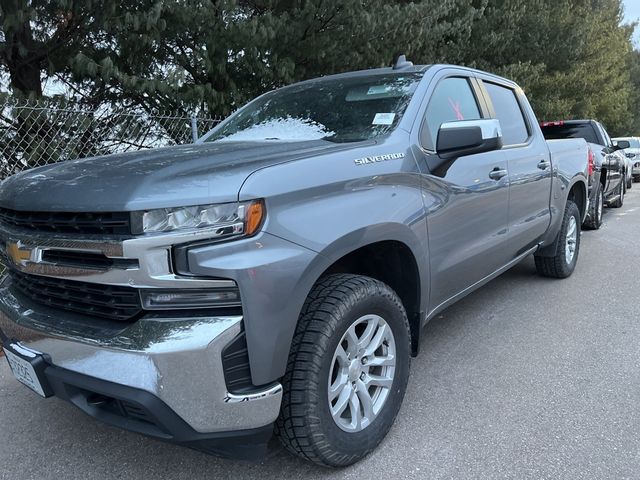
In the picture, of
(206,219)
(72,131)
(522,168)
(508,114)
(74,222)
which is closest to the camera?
(206,219)

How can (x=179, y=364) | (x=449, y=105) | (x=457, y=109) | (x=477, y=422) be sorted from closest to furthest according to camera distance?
(x=179, y=364)
(x=477, y=422)
(x=449, y=105)
(x=457, y=109)

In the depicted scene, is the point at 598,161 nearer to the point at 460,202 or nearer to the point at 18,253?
the point at 460,202

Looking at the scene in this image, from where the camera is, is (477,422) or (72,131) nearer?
(477,422)

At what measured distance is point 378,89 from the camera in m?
3.27

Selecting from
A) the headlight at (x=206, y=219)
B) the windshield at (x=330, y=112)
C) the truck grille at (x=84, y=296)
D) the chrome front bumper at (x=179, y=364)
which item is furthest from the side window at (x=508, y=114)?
the truck grille at (x=84, y=296)

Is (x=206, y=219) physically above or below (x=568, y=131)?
above

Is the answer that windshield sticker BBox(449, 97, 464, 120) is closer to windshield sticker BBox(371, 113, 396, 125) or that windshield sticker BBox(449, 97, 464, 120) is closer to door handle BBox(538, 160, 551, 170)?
windshield sticker BBox(371, 113, 396, 125)

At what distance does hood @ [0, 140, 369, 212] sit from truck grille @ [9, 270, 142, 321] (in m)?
0.31

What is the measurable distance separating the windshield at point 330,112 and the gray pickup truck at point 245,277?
0.03m

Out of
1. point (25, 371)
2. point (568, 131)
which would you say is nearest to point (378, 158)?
point (25, 371)

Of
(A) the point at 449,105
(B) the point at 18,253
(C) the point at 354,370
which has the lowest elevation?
(C) the point at 354,370

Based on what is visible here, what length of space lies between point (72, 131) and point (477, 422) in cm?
447

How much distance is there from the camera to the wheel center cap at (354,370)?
2.38m

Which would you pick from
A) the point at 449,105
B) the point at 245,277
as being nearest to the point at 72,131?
the point at 449,105
